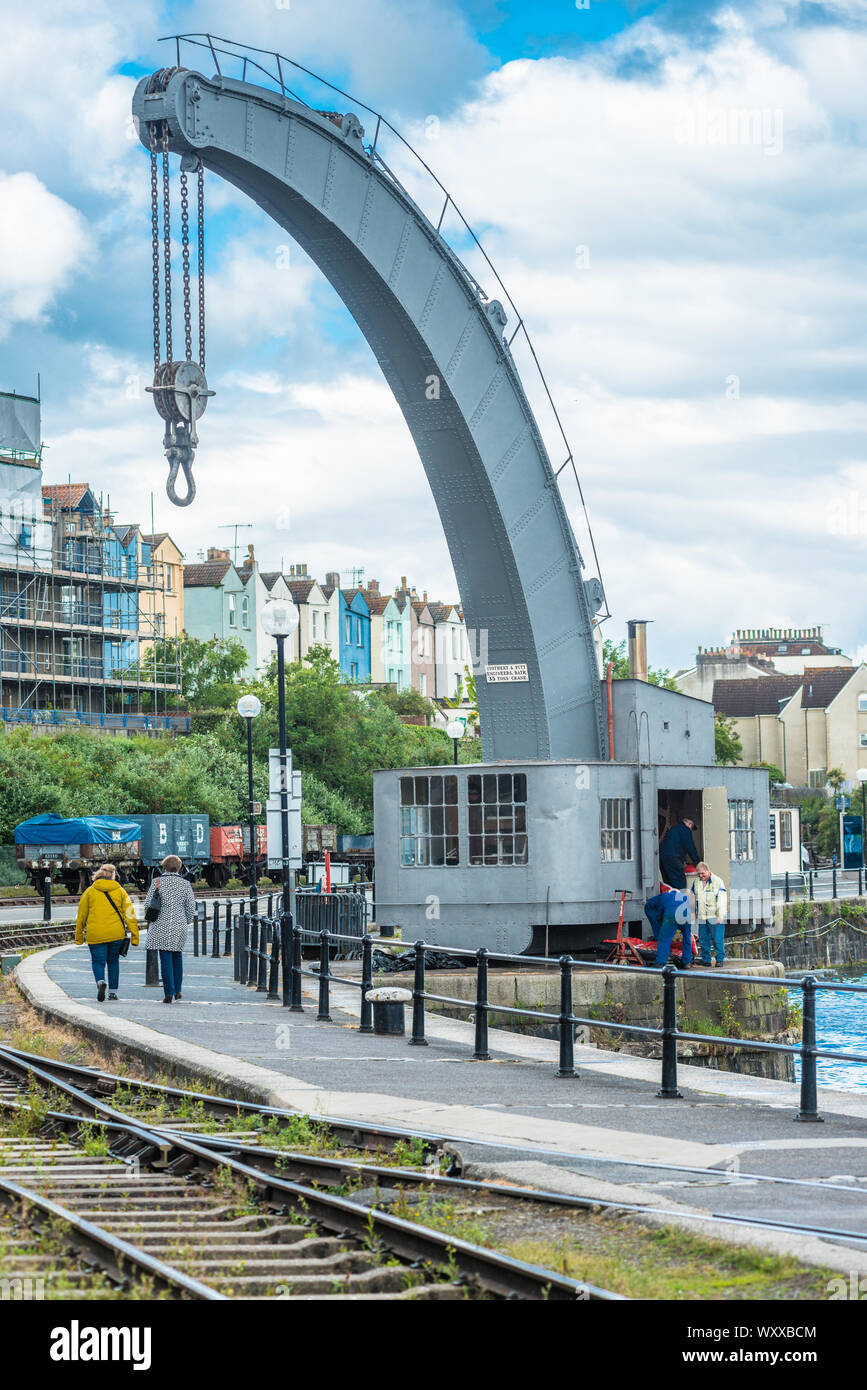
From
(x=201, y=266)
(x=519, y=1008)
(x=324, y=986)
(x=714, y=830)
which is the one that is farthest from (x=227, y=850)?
(x=519, y=1008)

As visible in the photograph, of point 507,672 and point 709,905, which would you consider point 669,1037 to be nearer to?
point 709,905

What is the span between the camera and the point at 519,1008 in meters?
15.4

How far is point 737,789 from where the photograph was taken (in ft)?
80.8

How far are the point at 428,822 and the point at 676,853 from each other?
3755 millimetres

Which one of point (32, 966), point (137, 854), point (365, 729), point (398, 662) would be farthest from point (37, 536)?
point (32, 966)

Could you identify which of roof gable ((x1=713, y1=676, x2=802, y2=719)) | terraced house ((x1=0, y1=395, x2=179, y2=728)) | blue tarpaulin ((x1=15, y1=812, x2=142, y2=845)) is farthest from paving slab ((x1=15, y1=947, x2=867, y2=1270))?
roof gable ((x1=713, y1=676, x2=802, y2=719))

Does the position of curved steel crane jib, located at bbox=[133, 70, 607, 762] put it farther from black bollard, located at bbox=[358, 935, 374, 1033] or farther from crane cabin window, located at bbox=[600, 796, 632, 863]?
black bollard, located at bbox=[358, 935, 374, 1033]

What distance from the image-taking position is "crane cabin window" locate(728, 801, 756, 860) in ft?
79.6

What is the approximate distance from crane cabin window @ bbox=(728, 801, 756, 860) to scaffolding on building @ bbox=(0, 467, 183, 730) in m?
47.9

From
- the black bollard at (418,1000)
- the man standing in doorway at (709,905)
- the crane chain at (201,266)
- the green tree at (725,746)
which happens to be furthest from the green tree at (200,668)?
the black bollard at (418,1000)

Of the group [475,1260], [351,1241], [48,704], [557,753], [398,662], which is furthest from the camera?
[398,662]

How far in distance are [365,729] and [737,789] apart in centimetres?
4573

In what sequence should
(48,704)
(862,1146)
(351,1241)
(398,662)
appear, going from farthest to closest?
(398,662) → (48,704) → (862,1146) → (351,1241)
